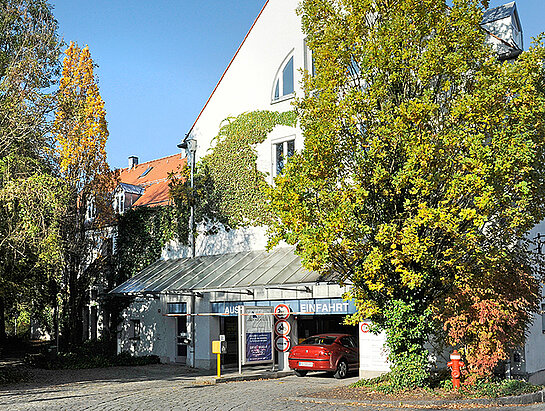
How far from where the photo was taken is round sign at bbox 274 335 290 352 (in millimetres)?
21922

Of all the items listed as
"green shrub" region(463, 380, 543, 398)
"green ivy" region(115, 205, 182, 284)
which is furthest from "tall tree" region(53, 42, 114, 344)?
"green shrub" region(463, 380, 543, 398)

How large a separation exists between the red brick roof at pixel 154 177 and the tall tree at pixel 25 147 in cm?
1179

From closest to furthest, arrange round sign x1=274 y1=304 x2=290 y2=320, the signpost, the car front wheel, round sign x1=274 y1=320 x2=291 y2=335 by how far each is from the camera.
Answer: the car front wheel
the signpost
round sign x1=274 y1=304 x2=290 y2=320
round sign x1=274 y1=320 x2=291 y2=335

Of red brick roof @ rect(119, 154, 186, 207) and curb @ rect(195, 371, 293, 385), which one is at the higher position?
red brick roof @ rect(119, 154, 186, 207)

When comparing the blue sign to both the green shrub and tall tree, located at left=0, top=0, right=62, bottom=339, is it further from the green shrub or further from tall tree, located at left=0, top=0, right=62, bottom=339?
the green shrub

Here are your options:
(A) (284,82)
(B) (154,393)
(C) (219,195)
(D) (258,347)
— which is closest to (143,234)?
(C) (219,195)

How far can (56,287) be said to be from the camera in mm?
27562

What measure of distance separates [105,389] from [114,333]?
12360 millimetres

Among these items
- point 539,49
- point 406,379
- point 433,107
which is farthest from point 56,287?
point 539,49

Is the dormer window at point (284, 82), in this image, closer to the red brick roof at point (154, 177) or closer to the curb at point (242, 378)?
the red brick roof at point (154, 177)

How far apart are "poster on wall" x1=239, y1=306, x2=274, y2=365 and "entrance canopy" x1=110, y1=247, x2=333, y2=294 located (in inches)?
40.4

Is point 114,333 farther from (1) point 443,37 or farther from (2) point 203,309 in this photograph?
(1) point 443,37

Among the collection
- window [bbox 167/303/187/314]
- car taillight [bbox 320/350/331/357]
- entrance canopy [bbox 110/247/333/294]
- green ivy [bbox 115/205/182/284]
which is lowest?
car taillight [bbox 320/350/331/357]

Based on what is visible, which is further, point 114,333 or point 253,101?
point 114,333
